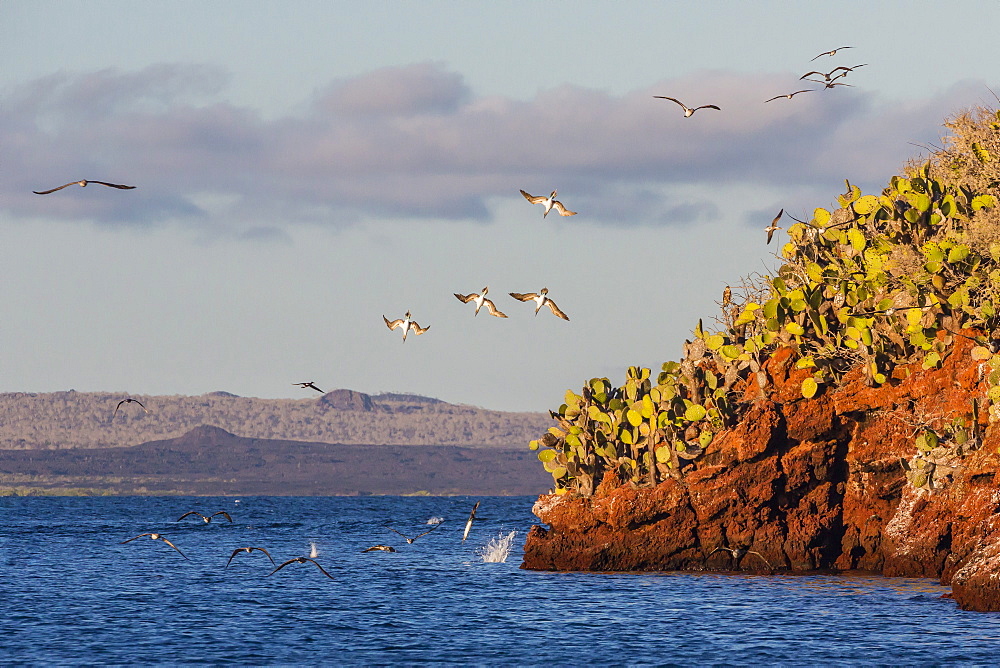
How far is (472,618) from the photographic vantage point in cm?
3164

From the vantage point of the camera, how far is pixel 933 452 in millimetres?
33406

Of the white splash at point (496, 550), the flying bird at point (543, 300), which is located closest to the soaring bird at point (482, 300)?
the flying bird at point (543, 300)

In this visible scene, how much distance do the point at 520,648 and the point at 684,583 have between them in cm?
920

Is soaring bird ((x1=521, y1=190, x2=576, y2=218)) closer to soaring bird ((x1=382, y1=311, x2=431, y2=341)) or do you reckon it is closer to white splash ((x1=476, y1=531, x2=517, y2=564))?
soaring bird ((x1=382, y1=311, x2=431, y2=341))

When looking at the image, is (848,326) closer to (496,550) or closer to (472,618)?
(472,618)

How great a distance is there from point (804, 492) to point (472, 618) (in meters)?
10.4

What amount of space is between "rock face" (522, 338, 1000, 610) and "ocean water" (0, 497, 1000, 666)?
3.01ft

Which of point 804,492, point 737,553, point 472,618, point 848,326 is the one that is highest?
point 848,326

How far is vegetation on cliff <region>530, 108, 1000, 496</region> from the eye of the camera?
34.8m

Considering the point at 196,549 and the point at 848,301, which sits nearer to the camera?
the point at 848,301

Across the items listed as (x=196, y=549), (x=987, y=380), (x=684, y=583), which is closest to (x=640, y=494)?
(x=684, y=583)

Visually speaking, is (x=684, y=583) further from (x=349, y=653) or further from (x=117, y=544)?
(x=117, y=544)

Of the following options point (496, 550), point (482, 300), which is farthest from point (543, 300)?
point (496, 550)

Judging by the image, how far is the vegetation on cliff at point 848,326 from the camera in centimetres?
3478
